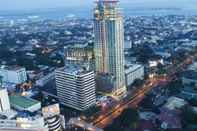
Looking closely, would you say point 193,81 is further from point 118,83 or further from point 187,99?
point 118,83

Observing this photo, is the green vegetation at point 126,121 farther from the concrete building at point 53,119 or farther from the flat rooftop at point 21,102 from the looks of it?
the flat rooftop at point 21,102

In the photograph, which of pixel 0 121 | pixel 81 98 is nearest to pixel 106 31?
pixel 81 98

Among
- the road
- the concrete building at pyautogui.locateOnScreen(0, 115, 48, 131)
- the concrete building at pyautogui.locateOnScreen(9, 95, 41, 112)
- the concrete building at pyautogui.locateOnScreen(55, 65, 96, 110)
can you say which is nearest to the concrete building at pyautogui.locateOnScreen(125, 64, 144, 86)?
the road

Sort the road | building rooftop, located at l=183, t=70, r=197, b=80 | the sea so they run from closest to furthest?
the road → building rooftop, located at l=183, t=70, r=197, b=80 → the sea

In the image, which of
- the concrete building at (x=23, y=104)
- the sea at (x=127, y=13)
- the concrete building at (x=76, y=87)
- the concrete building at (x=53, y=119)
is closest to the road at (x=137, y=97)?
the concrete building at (x=76, y=87)

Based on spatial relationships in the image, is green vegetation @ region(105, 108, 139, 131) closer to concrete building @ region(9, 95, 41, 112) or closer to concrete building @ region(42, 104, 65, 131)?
concrete building @ region(42, 104, 65, 131)

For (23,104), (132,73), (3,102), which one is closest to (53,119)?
(3,102)
